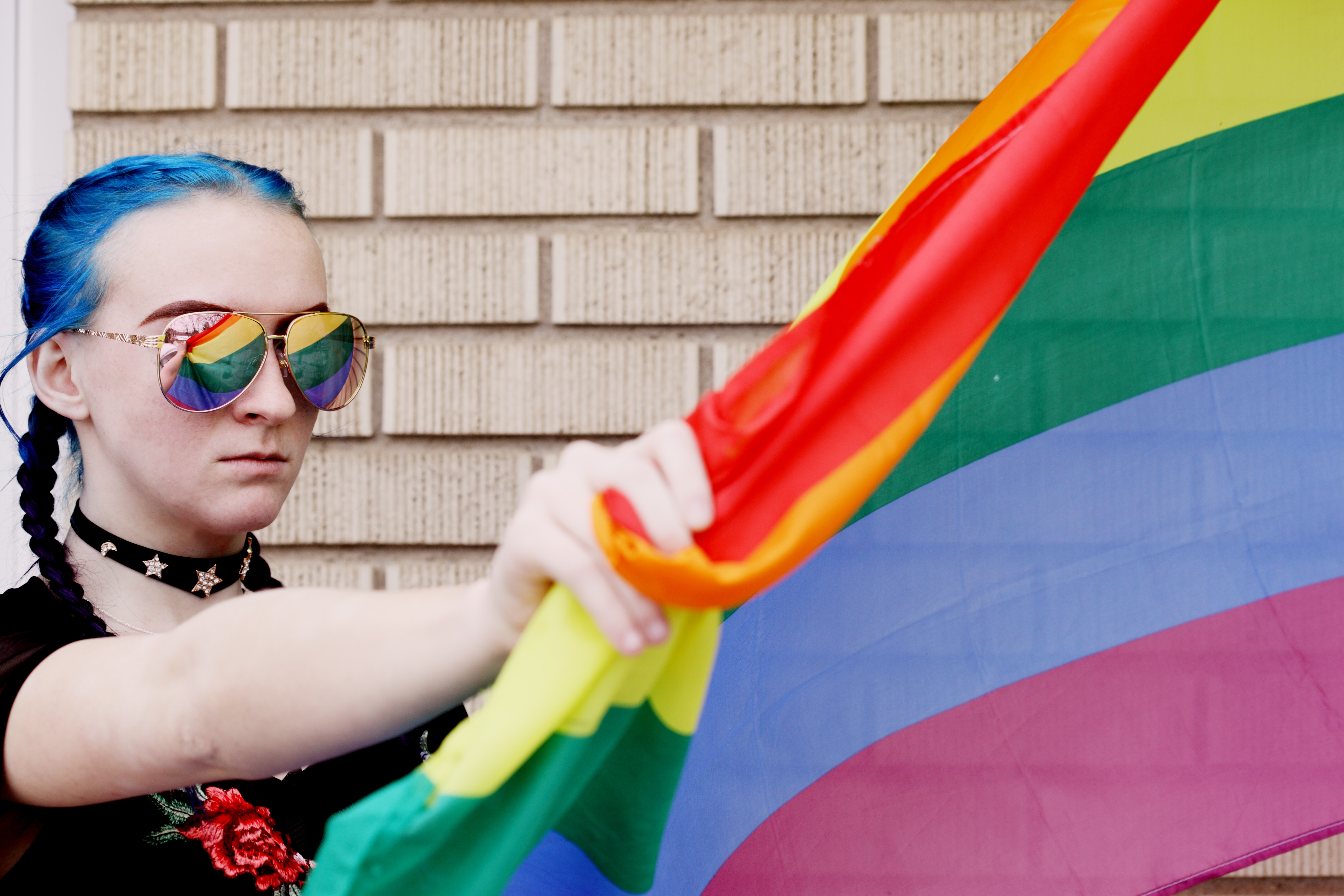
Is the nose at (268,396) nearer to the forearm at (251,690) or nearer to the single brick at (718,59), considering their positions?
the forearm at (251,690)

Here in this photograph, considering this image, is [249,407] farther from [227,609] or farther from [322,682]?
[322,682]

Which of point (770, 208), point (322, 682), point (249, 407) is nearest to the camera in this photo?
point (322, 682)

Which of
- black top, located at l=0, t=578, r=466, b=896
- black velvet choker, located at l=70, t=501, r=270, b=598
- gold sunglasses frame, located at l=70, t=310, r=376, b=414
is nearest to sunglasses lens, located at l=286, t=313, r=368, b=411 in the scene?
gold sunglasses frame, located at l=70, t=310, r=376, b=414

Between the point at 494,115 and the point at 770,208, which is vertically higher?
the point at 494,115

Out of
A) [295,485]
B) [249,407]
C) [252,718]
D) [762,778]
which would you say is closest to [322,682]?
[252,718]

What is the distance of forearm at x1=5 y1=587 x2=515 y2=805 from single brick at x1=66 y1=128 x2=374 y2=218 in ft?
4.38

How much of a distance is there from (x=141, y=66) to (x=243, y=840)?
162cm

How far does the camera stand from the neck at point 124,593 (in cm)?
96

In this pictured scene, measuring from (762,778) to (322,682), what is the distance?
0.59 meters

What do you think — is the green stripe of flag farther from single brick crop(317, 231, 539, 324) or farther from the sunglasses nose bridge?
single brick crop(317, 231, 539, 324)

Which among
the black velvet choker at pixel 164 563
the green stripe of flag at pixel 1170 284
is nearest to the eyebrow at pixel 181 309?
the black velvet choker at pixel 164 563

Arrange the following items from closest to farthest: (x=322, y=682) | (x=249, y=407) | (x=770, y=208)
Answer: (x=322, y=682)
(x=249, y=407)
(x=770, y=208)

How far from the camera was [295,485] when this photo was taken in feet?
6.12

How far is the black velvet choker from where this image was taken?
96cm
